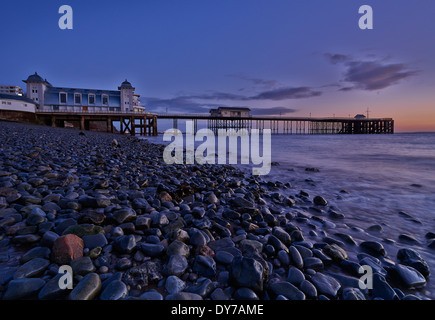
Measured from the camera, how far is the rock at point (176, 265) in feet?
5.06

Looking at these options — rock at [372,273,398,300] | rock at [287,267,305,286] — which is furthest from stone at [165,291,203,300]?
rock at [372,273,398,300]

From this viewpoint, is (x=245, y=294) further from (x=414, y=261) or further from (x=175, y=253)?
(x=414, y=261)

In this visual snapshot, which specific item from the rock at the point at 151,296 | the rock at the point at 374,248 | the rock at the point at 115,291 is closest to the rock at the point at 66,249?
the rock at the point at 115,291

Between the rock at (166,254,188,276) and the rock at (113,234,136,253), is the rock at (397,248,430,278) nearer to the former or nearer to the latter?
the rock at (166,254,188,276)

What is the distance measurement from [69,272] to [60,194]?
166 cm

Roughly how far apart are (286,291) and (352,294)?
17.9 inches

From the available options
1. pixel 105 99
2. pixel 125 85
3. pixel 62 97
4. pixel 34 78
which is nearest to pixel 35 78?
pixel 34 78

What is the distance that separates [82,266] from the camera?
146 centimetres

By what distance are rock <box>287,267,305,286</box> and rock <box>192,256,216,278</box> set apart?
1.85 ft

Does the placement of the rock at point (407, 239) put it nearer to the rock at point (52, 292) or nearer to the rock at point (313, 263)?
the rock at point (313, 263)

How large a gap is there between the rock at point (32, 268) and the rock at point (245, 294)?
4.18 feet

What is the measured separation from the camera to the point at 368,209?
12.6 ft

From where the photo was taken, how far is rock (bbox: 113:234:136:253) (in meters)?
1.71
